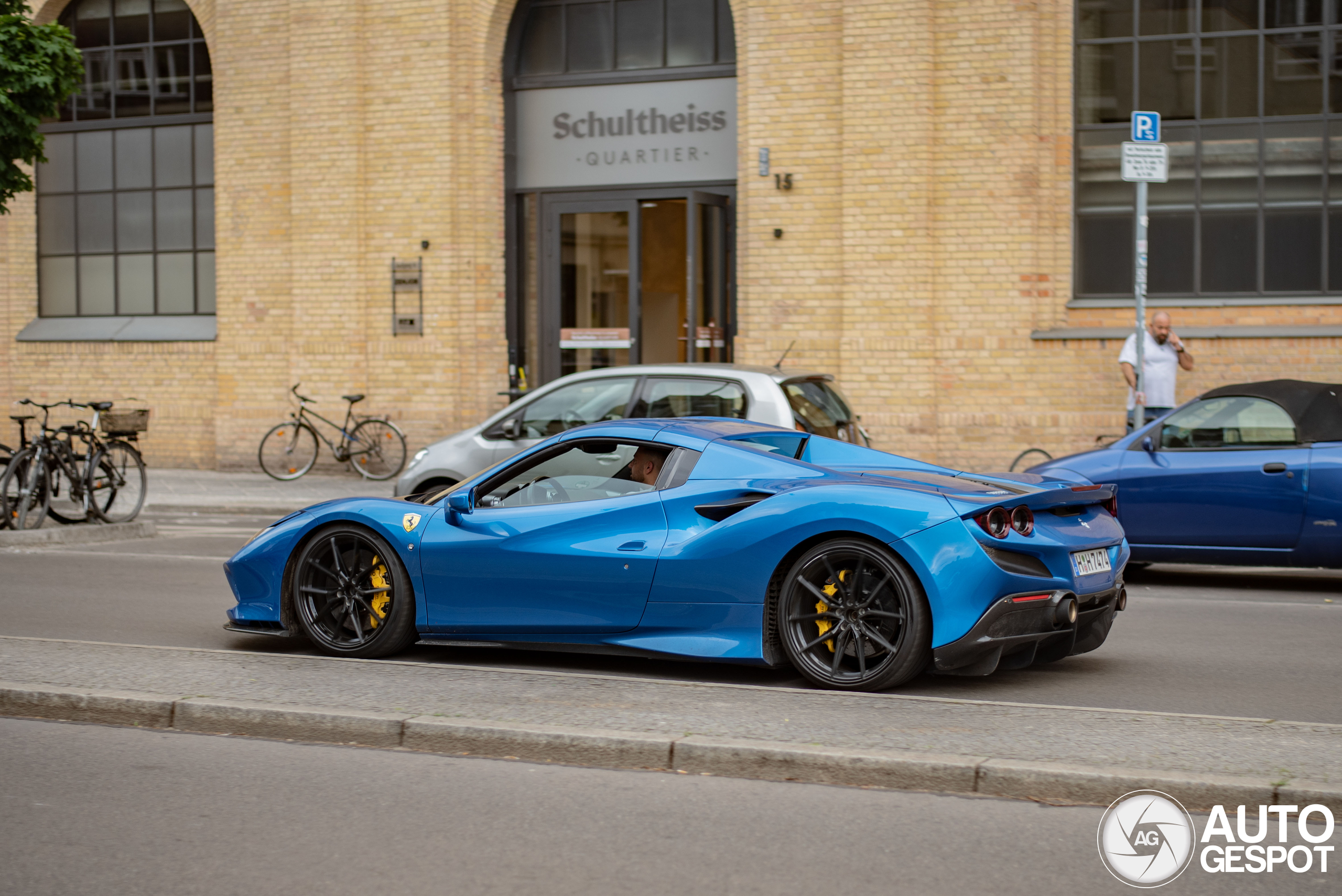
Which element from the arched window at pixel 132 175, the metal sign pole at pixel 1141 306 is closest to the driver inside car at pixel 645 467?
the metal sign pole at pixel 1141 306

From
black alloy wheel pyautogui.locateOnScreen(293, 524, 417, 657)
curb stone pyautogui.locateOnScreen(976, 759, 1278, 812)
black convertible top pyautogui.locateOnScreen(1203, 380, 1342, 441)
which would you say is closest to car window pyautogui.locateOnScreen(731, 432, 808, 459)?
black alloy wheel pyautogui.locateOnScreen(293, 524, 417, 657)

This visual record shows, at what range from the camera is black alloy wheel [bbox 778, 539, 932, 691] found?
602 cm

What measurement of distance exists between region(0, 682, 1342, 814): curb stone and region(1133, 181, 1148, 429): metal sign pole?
825 centimetres

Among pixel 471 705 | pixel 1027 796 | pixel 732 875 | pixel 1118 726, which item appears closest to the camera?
pixel 732 875

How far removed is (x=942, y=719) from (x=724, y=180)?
43.9 ft

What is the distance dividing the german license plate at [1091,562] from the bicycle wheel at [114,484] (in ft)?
33.1

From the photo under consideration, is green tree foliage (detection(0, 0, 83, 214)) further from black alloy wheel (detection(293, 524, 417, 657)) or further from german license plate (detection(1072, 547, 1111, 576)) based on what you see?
german license plate (detection(1072, 547, 1111, 576))

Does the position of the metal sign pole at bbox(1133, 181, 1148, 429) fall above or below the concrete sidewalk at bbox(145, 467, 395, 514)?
above

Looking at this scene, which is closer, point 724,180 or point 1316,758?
point 1316,758

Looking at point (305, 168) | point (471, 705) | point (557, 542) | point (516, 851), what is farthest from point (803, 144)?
point (516, 851)

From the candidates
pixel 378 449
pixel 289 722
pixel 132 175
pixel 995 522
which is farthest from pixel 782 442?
pixel 132 175

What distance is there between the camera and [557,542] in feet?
22.1

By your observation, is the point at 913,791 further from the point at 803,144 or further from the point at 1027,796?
the point at 803,144

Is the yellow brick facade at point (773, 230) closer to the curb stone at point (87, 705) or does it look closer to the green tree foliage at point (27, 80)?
the green tree foliage at point (27, 80)
